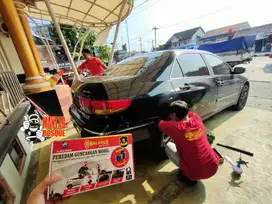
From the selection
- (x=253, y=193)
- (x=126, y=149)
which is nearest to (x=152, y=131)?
(x=126, y=149)

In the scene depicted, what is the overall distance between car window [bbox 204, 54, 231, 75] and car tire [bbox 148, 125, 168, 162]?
1.79m

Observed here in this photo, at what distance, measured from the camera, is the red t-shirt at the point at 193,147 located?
152 cm

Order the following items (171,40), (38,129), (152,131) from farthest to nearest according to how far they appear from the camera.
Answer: (171,40)
(38,129)
(152,131)

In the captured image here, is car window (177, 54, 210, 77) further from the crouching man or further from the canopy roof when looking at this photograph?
the canopy roof

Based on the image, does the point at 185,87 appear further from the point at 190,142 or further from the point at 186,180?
the point at 186,180

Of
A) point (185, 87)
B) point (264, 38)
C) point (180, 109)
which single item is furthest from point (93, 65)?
point (264, 38)

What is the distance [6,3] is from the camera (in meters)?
2.71

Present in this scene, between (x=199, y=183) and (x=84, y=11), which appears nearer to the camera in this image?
(x=199, y=183)

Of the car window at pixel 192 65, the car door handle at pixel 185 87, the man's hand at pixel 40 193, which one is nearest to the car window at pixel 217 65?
the car window at pixel 192 65

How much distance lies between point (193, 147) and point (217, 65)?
215 cm

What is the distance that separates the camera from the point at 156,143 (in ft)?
6.35

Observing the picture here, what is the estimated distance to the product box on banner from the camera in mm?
1000

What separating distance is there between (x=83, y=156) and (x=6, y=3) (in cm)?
337

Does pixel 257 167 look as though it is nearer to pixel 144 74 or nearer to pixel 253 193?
pixel 253 193
